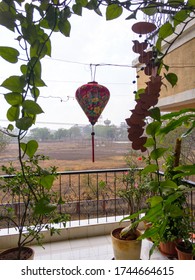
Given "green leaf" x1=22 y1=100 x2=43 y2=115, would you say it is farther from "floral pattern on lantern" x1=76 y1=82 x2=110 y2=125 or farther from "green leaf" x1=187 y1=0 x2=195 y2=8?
"floral pattern on lantern" x1=76 y1=82 x2=110 y2=125

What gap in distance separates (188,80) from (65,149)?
1627 millimetres

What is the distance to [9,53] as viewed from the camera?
1.21ft

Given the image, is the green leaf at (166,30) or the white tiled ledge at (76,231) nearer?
the green leaf at (166,30)

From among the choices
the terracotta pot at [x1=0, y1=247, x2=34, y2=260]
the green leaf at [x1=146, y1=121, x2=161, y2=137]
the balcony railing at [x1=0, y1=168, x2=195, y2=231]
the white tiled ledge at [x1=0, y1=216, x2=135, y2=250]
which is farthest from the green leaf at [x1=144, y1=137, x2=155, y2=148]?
the balcony railing at [x1=0, y1=168, x2=195, y2=231]

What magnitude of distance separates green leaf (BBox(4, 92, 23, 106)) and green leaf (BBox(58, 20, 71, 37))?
0.18 meters

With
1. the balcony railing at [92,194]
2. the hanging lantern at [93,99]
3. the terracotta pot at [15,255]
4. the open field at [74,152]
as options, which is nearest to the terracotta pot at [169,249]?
the balcony railing at [92,194]

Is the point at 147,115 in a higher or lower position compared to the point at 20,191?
higher

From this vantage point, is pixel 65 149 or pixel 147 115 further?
pixel 65 149

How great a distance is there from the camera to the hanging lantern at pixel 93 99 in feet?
5.04

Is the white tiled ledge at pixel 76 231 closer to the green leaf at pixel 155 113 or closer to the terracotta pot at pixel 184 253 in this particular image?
the terracotta pot at pixel 184 253

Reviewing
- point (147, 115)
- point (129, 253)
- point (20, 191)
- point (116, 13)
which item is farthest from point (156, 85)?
point (129, 253)

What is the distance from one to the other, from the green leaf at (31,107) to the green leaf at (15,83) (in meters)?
0.03

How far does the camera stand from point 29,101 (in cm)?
36

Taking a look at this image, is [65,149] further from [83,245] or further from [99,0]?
[99,0]
